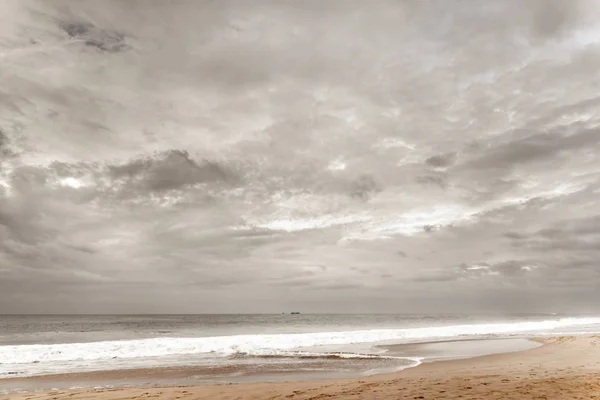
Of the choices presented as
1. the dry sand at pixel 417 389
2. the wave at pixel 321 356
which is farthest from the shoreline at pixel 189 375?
the wave at pixel 321 356

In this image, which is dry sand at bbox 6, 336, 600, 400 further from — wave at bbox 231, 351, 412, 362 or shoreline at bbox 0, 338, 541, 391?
wave at bbox 231, 351, 412, 362

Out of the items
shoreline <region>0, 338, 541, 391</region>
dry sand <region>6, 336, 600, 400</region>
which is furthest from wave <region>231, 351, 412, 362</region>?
dry sand <region>6, 336, 600, 400</region>

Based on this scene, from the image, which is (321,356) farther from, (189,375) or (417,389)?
(417,389)

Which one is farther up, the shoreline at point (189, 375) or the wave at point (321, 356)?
A: the shoreline at point (189, 375)

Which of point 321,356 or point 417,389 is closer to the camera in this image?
point 417,389

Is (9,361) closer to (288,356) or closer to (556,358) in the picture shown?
(288,356)

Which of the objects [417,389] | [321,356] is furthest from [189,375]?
[417,389]

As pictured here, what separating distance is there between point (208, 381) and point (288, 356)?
11600 mm

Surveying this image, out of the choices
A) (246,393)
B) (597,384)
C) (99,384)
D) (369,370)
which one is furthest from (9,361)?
(597,384)

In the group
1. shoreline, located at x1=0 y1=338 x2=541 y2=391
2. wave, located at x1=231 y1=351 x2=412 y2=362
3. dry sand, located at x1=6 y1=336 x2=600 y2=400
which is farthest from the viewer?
wave, located at x1=231 y1=351 x2=412 y2=362

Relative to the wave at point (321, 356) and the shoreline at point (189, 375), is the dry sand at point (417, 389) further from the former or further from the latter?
the wave at point (321, 356)

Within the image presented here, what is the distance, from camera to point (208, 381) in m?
20.0

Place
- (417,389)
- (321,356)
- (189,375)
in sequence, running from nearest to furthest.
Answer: (417,389)
(189,375)
(321,356)

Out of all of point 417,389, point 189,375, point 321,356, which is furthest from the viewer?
point 321,356
